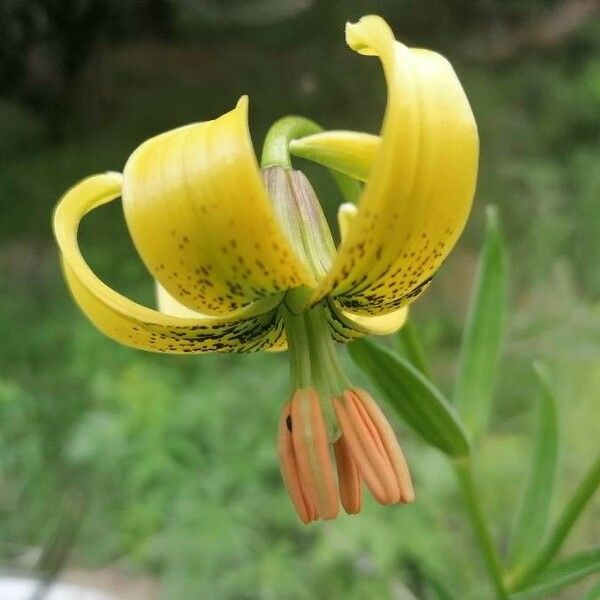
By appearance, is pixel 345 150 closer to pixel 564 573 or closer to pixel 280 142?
pixel 280 142

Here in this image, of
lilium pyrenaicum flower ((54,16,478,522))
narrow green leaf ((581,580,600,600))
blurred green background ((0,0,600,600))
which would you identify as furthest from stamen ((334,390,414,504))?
blurred green background ((0,0,600,600))

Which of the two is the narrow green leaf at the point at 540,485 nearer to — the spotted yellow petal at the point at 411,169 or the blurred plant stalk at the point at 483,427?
the blurred plant stalk at the point at 483,427

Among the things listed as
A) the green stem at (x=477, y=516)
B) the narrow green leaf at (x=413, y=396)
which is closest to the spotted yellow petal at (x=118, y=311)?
the narrow green leaf at (x=413, y=396)

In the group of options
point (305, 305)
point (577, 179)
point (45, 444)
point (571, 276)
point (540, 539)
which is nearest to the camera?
point (305, 305)

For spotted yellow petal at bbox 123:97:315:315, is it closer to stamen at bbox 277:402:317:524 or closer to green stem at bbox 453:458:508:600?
stamen at bbox 277:402:317:524

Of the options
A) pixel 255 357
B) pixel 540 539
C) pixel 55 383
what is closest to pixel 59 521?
pixel 55 383

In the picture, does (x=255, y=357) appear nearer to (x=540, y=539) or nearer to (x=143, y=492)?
(x=143, y=492)
